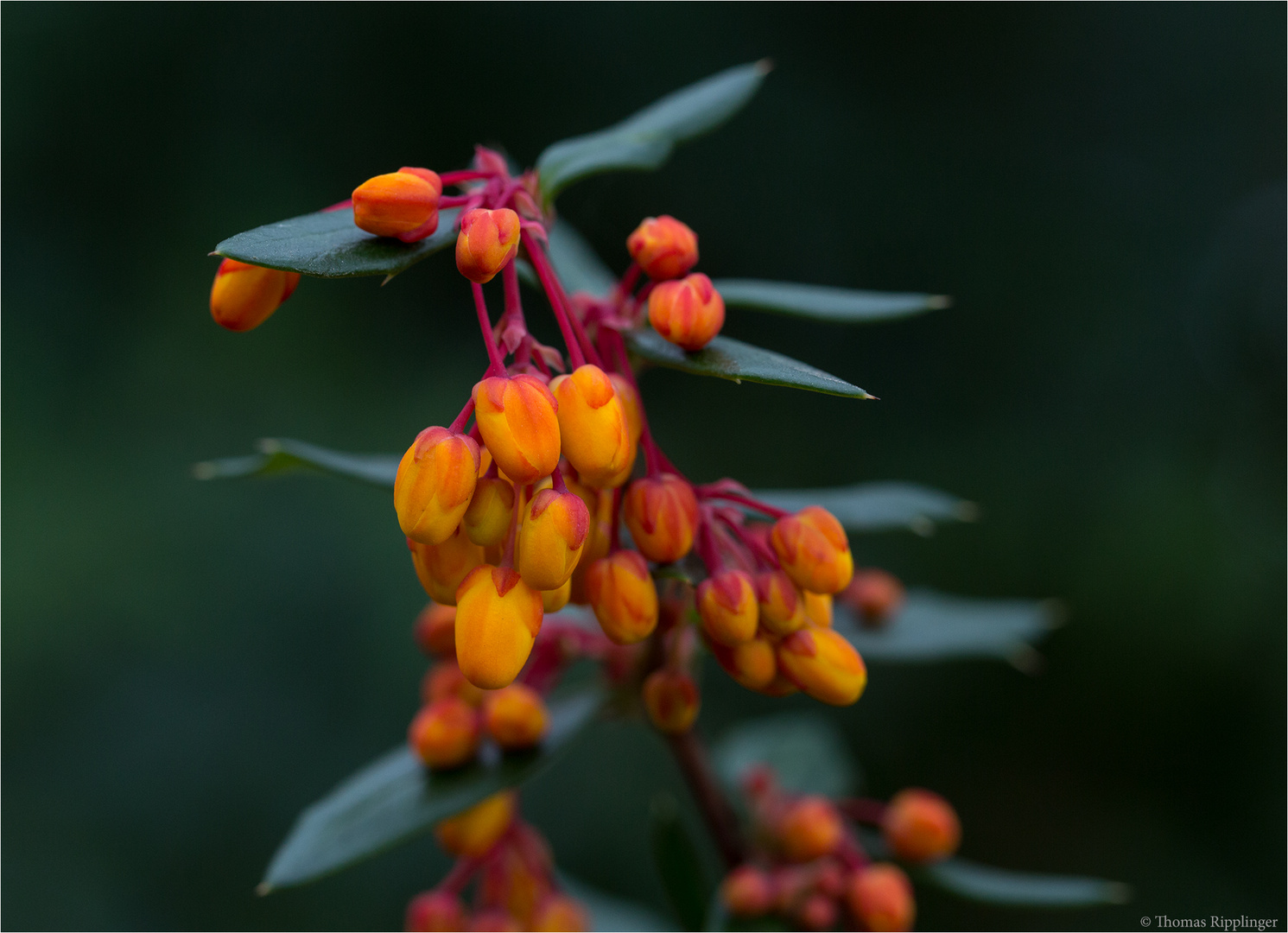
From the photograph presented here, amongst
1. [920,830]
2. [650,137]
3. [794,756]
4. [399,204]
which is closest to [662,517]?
[399,204]

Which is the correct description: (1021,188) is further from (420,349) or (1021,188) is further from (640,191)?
(420,349)

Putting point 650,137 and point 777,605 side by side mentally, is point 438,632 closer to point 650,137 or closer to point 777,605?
point 777,605

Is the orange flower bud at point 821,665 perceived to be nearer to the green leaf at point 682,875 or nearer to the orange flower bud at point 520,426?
the orange flower bud at point 520,426

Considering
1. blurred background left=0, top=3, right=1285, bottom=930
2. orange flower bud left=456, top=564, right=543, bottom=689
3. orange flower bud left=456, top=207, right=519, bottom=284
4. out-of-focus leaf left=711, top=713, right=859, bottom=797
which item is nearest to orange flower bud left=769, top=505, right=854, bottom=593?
orange flower bud left=456, top=564, right=543, bottom=689

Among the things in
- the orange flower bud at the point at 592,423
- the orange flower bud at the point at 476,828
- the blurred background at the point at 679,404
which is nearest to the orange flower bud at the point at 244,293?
the orange flower bud at the point at 592,423

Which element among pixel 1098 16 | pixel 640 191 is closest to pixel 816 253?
pixel 640 191

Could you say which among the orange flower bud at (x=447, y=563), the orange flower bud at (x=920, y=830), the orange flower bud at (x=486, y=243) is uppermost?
the orange flower bud at (x=486, y=243)
